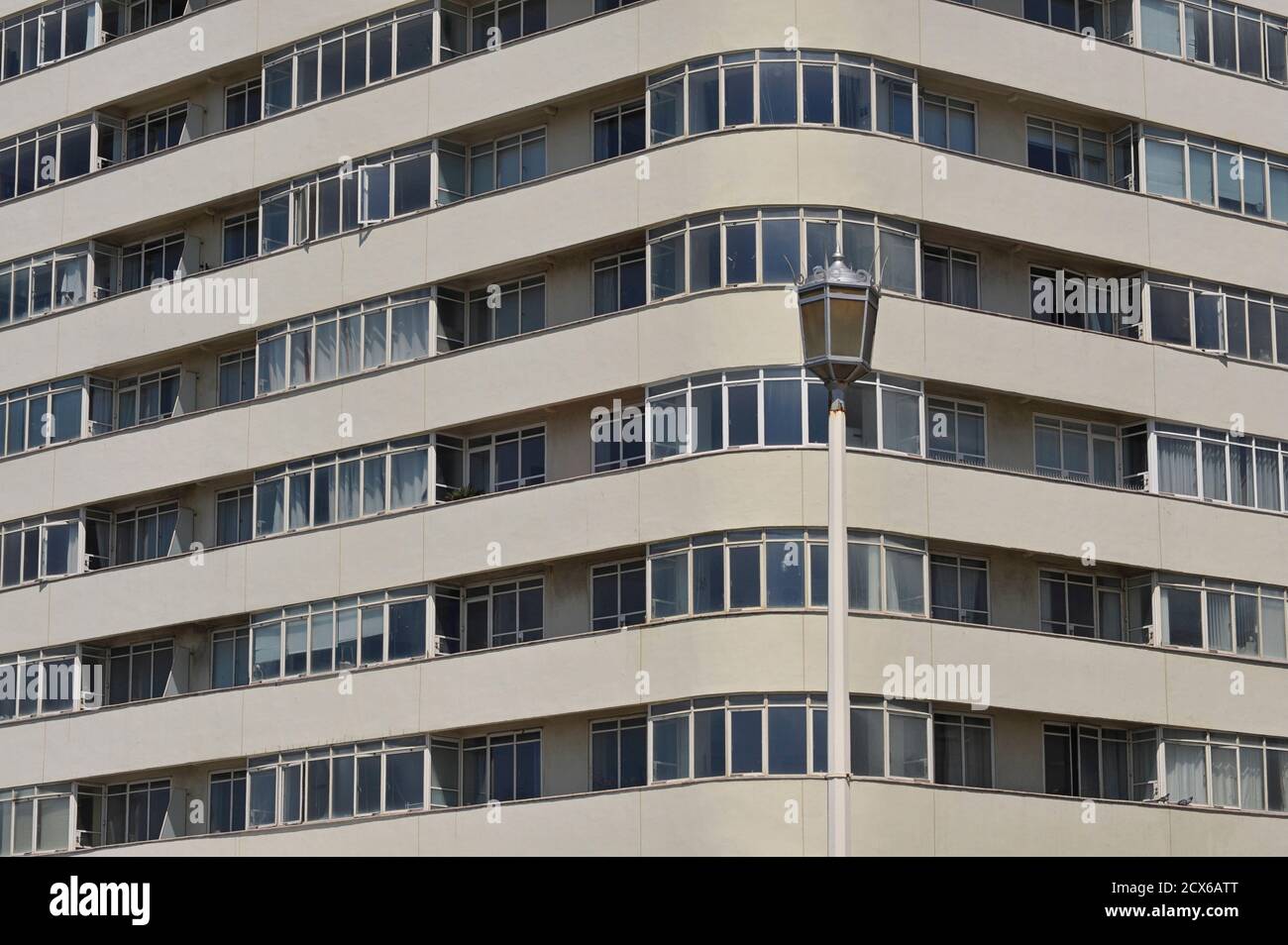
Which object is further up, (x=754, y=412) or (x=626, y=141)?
(x=626, y=141)

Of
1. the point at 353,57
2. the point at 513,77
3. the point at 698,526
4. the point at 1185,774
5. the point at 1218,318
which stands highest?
the point at 353,57

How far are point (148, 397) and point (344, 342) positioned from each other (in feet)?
24.5

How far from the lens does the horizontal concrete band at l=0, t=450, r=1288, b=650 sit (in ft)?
148

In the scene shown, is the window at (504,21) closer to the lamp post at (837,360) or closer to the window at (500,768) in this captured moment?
the window at (500,768)

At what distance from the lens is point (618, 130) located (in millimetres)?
49469

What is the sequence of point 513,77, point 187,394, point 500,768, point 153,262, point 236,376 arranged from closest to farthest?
point 500,768 → point 513,77 → point 236,376 → point 187,394 → point 153,262

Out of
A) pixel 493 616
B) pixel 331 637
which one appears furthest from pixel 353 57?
pixel 493 616

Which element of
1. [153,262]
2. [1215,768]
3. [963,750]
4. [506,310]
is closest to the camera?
[963,750]

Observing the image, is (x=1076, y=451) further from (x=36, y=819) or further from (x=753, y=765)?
(x=36, y=819)

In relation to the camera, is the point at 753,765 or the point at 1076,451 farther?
the point at 1076,451

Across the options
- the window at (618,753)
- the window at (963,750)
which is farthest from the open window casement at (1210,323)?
the window at (618,753)

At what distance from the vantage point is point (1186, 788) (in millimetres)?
48406

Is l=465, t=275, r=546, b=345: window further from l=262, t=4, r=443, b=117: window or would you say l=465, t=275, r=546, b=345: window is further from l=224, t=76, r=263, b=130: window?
l=224, t=76, r=263, b=130: window

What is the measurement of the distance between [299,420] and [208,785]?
837 cm
